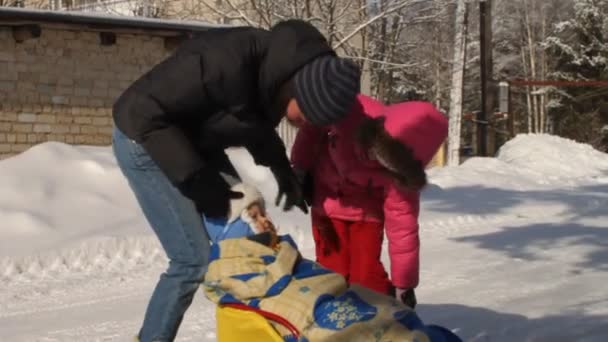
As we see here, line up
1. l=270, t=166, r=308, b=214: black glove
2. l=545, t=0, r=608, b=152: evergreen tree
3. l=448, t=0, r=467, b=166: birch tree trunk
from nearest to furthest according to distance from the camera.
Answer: l=270, t=166, r=308, b=214: black glove
l=448, t=0, r=467, b=166: birch tree trunk
l=545, t=0, r=608, b=152: evergreen tree

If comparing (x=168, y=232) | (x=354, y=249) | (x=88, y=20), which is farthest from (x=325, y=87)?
(x=88, y=20)

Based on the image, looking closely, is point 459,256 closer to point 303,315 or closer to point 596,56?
point 303,315

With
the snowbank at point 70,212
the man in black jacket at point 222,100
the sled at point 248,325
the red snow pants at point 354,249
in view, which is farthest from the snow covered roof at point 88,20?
the sled at point 248,325

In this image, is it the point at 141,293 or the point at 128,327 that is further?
the point at 141,293

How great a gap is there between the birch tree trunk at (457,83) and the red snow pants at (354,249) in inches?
806

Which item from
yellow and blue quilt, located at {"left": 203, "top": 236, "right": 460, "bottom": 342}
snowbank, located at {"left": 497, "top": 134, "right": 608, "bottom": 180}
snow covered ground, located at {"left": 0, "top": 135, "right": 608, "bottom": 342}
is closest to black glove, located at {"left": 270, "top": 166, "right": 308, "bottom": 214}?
yellow and blue quilt, located at {"left": 203, "top": 236, "right": 460, "bottom": 342}

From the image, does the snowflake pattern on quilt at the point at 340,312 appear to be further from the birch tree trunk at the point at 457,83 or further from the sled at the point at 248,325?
the birch tree trunk at the point at 457,83

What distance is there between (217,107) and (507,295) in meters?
3.87

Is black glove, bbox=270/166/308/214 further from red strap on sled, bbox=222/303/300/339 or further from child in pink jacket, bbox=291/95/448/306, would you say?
red strap on sled, bbox=222/303/300/339

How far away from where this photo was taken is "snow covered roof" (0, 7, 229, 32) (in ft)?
53.4

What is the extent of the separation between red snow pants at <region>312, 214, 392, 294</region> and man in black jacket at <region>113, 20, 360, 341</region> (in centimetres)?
83

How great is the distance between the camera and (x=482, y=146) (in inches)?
957

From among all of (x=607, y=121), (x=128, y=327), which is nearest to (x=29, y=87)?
(x=128, y=327)

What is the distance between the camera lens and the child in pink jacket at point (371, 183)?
14.0 ft
